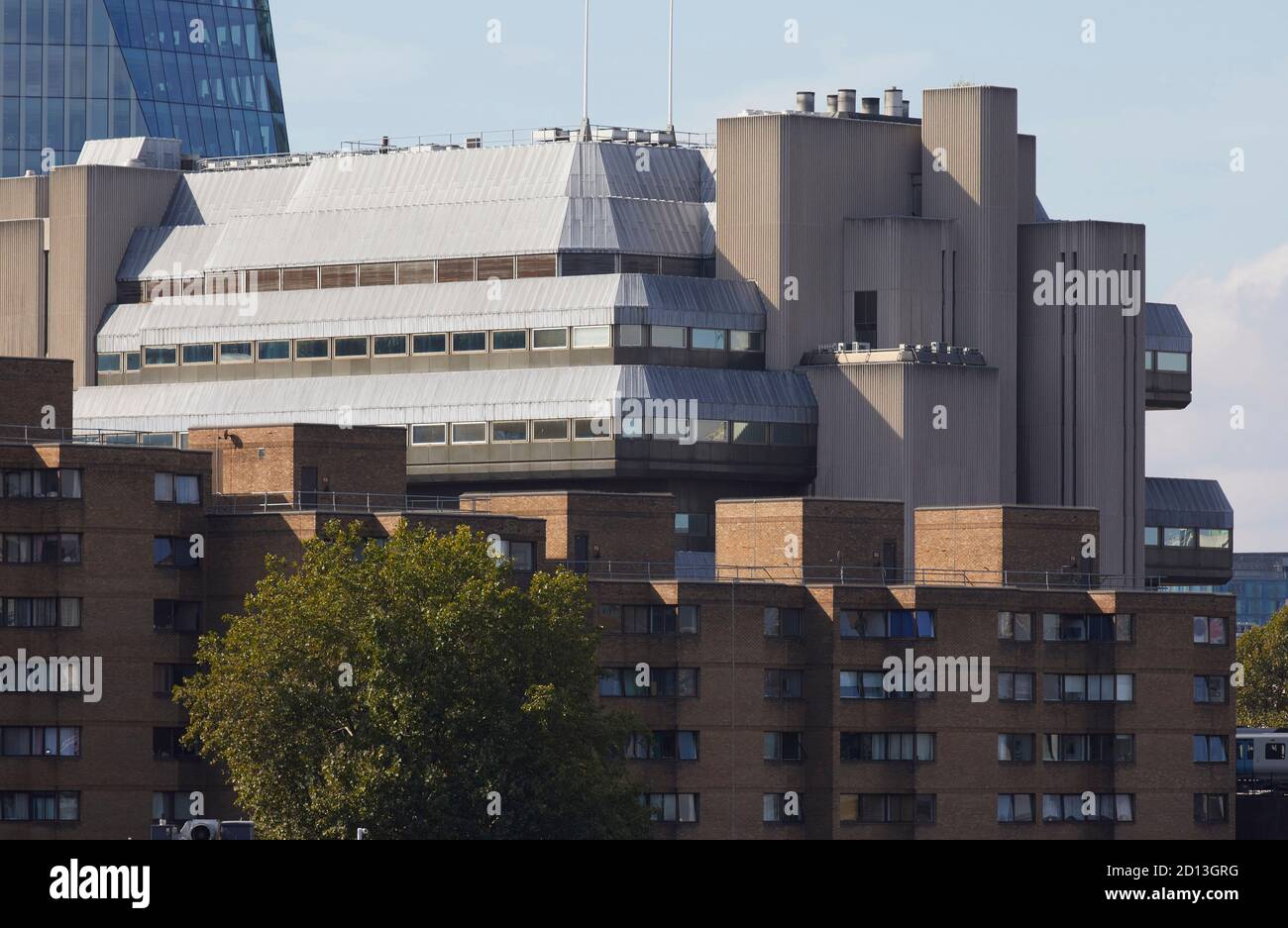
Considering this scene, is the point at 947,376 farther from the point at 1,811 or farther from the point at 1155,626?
the point at 1,811

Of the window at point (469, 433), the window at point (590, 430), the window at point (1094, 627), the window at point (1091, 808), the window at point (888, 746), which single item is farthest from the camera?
the window at point (469, 433)

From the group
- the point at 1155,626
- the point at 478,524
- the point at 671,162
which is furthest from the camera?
the point at 671,162

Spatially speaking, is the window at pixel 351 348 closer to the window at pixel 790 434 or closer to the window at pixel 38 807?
the window at pixel 790 434

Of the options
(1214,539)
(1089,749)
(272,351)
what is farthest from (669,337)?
(1214,539)

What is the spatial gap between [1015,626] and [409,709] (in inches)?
1352

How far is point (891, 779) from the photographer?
418 feet

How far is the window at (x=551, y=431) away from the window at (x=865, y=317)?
50.6ft

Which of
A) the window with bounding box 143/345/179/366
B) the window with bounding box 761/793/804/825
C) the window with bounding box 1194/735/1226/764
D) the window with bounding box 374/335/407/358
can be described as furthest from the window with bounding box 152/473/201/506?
the window with bounding box 1194/735/1226/764

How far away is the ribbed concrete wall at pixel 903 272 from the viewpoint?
149m

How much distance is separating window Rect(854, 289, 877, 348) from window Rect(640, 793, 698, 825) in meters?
33.6

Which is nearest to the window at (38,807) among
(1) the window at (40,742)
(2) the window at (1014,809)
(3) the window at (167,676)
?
(1) the window at (40,742)
